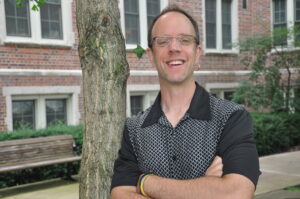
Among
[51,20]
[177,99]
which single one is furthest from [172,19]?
[51,20]

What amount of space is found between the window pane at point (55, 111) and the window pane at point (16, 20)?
184 centimetres

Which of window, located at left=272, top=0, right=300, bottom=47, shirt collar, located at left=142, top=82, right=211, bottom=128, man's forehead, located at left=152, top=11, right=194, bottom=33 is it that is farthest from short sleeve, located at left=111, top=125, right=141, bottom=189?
window, located at left=272, top=0, right=300, bottom=47

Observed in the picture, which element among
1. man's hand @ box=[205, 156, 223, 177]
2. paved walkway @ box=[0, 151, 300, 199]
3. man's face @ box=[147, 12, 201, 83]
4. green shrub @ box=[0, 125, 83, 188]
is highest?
man's face @ box=[147, 12, 201, 83]

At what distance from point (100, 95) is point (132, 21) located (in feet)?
27.0

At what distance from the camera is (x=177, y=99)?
2.17 meters

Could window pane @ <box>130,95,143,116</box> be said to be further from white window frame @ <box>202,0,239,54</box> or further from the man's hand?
the man's hand

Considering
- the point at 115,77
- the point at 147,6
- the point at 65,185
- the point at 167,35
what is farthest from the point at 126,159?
the point at 147,6

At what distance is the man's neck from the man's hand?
303mm

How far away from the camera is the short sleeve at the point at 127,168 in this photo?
2.22 metres

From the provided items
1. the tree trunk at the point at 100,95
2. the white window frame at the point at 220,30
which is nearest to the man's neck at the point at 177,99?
the tree trunk at the point at 100,95

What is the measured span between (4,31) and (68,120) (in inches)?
110

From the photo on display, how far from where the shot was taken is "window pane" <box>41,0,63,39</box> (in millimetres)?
10211

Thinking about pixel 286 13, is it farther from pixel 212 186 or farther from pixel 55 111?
pixel 212 186

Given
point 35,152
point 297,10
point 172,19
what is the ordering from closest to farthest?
point 172,19 → point 35,152 → point 297,10
